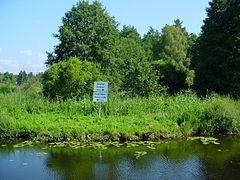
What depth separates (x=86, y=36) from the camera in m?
35.6

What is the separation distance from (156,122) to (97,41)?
2152 cm

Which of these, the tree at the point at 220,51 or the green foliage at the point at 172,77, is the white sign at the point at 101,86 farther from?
the green foliage at the point at 172,77

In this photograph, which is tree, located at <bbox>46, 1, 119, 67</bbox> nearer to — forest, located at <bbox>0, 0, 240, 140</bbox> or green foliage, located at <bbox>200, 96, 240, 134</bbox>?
forest, located at <bbox>0, 0, 240, 140</bbox>

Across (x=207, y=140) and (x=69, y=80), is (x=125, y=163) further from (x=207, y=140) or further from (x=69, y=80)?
(x=69, y=80)

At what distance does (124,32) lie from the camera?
240ft

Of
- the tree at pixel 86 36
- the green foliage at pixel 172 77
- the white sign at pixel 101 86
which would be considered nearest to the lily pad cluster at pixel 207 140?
the white sign at pixel 101 86

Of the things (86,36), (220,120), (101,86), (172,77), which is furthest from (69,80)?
(172,77)

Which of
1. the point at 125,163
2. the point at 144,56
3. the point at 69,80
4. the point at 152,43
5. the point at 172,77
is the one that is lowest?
the point at 125,163

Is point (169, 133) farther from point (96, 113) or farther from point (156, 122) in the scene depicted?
point (96, 113)

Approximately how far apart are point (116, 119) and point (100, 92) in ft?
4.92

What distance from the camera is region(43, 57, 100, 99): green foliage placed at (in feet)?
70.5

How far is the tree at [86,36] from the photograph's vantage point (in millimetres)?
34625

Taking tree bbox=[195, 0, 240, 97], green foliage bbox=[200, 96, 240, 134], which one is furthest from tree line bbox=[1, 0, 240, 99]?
green foliage bbox=[200, 96, 240, 134]

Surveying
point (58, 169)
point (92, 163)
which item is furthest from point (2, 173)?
point (92, 163)
